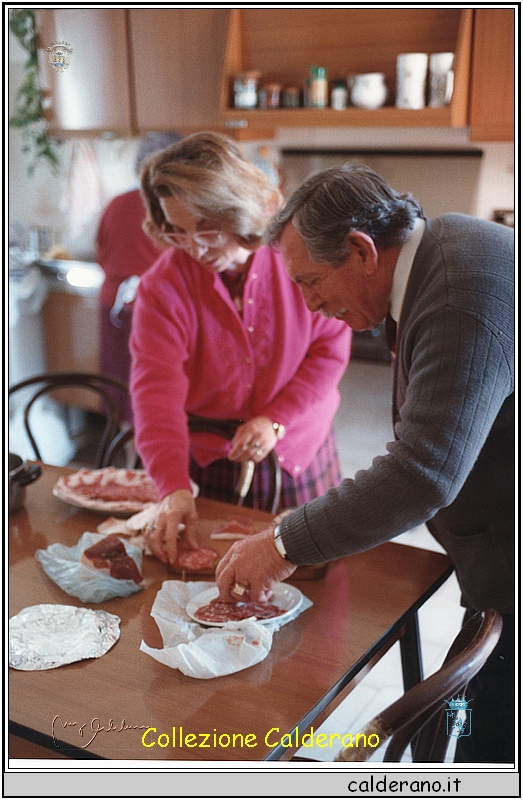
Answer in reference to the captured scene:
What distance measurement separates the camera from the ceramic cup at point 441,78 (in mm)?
1355

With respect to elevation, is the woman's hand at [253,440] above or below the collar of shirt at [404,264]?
below

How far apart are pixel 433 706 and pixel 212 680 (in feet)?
0.91

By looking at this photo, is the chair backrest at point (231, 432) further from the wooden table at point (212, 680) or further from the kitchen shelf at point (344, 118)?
the kitchen shelf at point (344, 118)

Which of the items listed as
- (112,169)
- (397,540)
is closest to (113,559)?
(397,540)

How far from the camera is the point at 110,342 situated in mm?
3068

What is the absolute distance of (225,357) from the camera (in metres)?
1.46

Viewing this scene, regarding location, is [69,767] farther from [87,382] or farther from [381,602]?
[87,382]

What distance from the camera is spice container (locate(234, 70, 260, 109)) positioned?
1.51 m

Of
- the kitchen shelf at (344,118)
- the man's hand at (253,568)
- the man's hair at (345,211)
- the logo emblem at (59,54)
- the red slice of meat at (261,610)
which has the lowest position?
the red slice of meat at (261,610)

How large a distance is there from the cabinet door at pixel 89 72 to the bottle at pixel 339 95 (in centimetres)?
38

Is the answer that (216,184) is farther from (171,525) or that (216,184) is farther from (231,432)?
(171,525)

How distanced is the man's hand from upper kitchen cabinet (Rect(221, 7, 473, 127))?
2.63 ft

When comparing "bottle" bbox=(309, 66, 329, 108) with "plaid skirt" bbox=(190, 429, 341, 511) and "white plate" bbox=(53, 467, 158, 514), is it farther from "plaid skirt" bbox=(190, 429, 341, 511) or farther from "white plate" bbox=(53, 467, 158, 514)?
"white plate" bbox=(53, 467, 158, 514)
